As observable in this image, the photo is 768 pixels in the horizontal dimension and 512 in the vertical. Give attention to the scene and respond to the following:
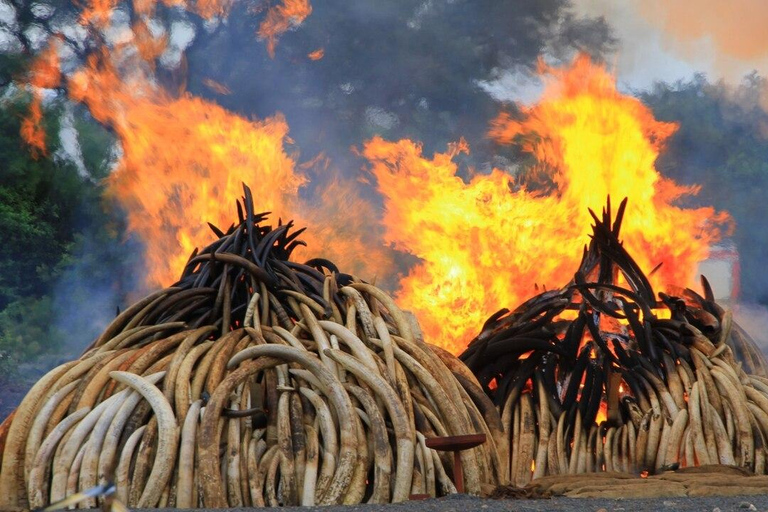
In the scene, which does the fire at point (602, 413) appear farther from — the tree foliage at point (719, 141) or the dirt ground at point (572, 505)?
the tree foliage at point (719, 141)

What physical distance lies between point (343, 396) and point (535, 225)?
7.69 m

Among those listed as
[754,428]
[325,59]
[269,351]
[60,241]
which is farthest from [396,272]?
[269,351]

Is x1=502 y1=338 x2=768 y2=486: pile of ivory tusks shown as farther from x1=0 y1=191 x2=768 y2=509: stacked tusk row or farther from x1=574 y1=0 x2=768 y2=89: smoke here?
x1=574 y1=0 x2=768 y2=89: smoke

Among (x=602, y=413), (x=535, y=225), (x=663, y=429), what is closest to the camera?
(x=663, y=429)

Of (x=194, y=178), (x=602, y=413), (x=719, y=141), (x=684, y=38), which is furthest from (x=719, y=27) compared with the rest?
(x=602, y=413)

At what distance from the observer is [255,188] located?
16.9m

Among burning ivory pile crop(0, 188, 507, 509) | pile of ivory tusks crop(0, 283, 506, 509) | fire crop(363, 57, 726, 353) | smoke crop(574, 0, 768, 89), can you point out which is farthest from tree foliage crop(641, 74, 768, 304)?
pile of ivory tusks crop(0, 283, 506, 509)

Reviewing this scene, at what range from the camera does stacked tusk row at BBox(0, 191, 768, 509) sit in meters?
6.64

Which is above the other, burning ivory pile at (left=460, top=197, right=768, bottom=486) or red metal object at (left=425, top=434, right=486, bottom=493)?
burning ivory pile at (left=460, top=197, right=768, bottom=486)

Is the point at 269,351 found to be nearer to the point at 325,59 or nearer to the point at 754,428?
the point at 754,428

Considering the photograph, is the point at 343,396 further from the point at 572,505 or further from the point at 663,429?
the point at 663,429

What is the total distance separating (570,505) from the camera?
19.4 feet

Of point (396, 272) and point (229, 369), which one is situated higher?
point (396, 272)

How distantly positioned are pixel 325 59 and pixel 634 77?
288 inches
